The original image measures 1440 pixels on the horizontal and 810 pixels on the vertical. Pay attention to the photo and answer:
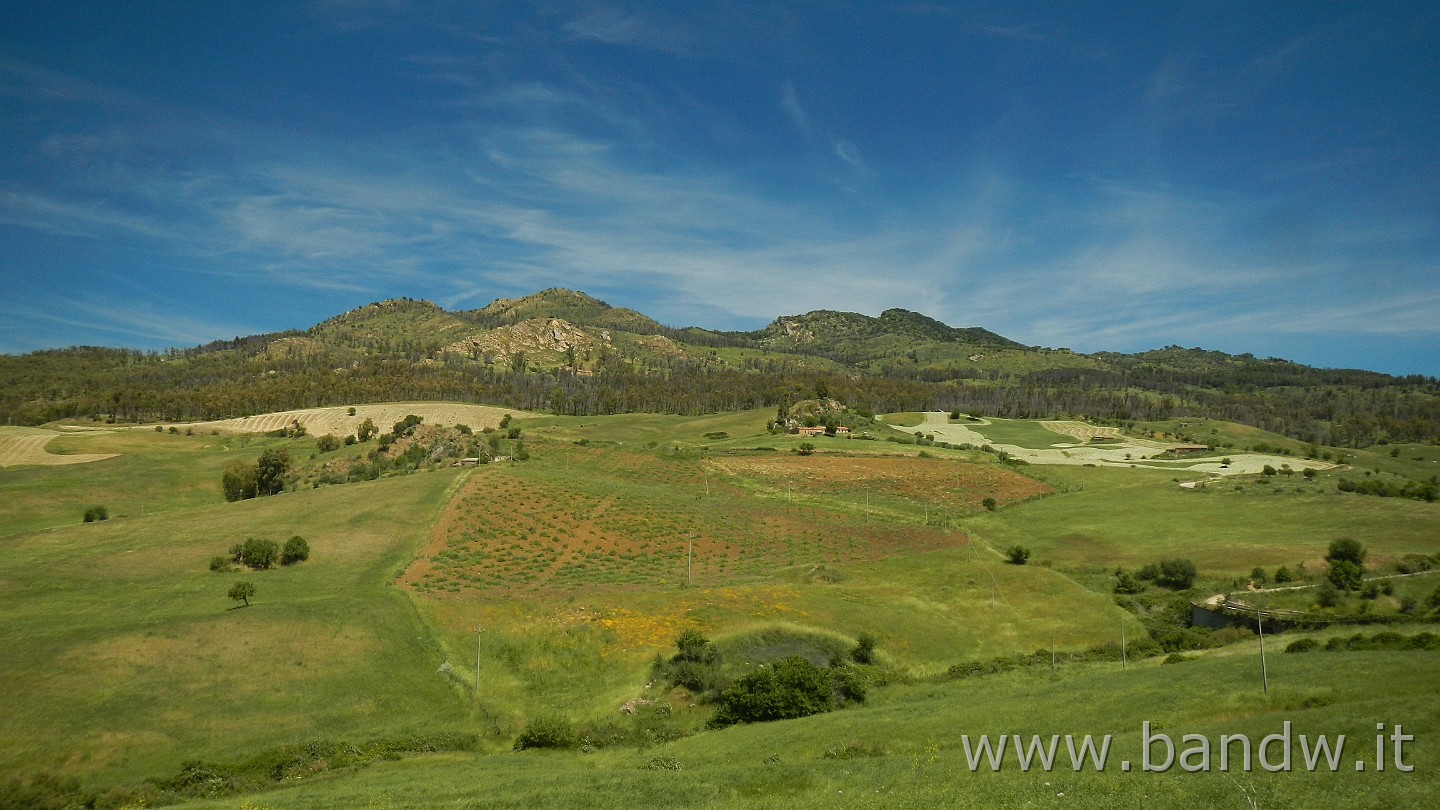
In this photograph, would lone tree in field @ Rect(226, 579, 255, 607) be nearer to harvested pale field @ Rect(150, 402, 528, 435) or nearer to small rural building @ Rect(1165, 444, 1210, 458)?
harvested pale field @ Rect(150, 402, 528, 435)

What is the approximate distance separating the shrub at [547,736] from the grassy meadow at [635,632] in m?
1.13

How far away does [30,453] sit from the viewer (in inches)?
4596

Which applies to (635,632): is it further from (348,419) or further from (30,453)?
(348,419)

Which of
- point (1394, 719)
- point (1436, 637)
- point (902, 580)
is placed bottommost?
point (902, 580)

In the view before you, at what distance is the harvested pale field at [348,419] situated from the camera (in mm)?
162000

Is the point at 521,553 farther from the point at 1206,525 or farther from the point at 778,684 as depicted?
the point at 1206,525

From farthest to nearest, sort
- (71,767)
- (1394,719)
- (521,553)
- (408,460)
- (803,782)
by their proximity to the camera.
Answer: (408,460) → (521,553) → (71,767) → (803,782) → (1394,719)

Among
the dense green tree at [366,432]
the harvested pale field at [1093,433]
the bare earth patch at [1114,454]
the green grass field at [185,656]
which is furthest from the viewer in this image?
the harvested pale field at [1093,433]

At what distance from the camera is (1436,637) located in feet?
118

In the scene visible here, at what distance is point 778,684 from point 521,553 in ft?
110

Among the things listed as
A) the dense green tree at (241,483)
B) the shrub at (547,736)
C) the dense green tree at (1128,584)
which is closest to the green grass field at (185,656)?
the shrub at (547,736)

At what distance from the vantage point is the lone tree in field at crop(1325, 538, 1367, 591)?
5341cm

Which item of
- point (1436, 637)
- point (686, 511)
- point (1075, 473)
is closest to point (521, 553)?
point (686, 511)

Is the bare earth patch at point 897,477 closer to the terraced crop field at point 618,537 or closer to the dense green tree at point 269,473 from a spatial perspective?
the terraced crop field at point 618,537
